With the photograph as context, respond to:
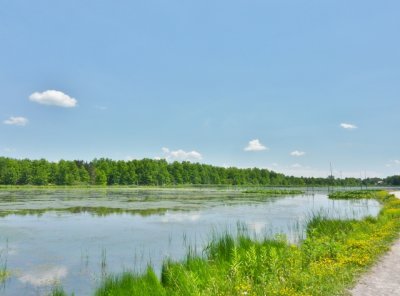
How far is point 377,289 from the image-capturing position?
23.9ft

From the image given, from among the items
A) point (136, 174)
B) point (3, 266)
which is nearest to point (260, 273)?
point (3, 266)

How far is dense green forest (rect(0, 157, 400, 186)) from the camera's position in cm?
10100

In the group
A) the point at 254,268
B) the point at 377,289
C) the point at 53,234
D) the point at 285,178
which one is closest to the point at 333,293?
the point at 377,289

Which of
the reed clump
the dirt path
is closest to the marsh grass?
the reed clump

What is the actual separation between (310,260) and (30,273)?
859 centimetres

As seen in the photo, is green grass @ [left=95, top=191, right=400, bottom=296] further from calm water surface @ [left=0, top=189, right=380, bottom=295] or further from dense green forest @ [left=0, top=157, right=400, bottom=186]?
dense green forest @ [left=0, top=157, right=400, bottom=186]

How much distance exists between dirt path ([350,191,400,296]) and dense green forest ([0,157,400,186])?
345 feet

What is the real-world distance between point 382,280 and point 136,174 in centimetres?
11978

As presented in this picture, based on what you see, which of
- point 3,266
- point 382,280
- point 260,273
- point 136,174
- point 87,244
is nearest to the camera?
point 382,280

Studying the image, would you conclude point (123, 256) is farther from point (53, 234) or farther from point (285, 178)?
point (285, 178)

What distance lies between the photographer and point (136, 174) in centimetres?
12412

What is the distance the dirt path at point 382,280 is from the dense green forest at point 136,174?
105 m

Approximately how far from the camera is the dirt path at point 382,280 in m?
7.07

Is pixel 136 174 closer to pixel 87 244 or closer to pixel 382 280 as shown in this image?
pixel 87 244
